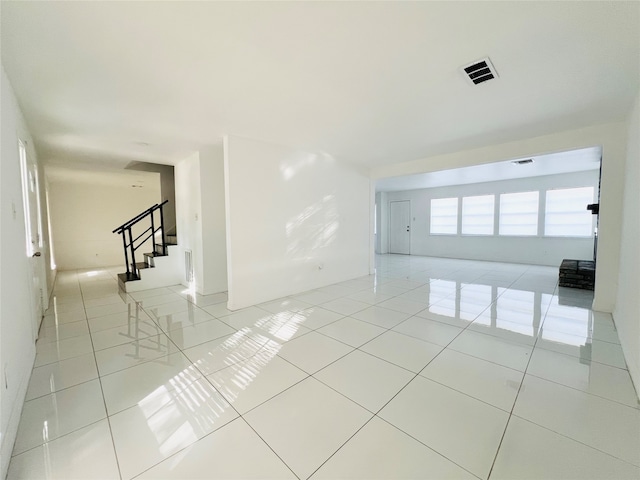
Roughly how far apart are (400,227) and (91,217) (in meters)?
10.3

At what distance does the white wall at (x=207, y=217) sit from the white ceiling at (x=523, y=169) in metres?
3.94

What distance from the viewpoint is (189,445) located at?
4.36 ft

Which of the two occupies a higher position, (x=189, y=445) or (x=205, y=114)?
(x=205, y=114)

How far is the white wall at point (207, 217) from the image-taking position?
4.19m

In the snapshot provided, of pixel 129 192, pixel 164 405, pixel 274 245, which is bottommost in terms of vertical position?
pixel 164 405

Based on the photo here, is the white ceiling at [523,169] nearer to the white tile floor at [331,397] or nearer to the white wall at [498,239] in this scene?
the white wall at [498,239]

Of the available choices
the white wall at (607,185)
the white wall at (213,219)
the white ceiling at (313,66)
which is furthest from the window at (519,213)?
the white wall at (213,219)

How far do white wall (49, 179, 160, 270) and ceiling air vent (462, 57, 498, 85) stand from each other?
7295 mm

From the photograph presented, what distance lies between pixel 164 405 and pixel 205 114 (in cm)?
277

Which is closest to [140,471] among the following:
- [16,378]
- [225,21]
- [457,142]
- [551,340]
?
[16,378]

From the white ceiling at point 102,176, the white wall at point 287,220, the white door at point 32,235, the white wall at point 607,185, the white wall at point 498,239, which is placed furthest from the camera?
the white wall at point 498,239

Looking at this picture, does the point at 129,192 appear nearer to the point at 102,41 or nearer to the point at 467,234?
the point at 102,41

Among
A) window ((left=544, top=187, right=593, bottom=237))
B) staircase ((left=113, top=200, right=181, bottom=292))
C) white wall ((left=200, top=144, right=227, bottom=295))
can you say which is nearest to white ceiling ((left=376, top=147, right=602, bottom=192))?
window ((left=544, top=187, right=593, bottom=237))

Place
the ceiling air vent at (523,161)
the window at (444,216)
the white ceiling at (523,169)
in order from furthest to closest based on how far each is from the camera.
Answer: the window at (444,216) < the ceiling air vent at (523,161) < the white ceiling at (523,169)
